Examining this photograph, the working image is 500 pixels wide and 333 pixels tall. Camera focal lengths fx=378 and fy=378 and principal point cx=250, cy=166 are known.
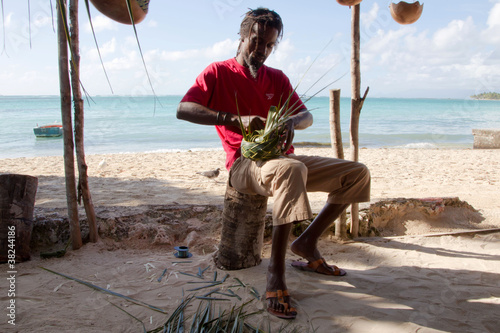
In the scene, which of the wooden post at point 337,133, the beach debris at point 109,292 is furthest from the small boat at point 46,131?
the wooden post at point 337,133

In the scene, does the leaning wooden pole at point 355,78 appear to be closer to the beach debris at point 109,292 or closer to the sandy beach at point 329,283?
the sandy beach at point 329,283

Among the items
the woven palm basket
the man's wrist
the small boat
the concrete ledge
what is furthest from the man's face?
the small boat

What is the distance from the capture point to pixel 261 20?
2.42m

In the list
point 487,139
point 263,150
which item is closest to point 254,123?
point 263,150

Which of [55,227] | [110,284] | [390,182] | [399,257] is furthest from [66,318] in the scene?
[390,182]

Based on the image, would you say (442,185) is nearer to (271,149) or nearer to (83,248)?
(271,149)

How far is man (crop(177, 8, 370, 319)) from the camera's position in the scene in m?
2.01

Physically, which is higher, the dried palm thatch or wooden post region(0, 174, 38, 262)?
the dried palm thatch

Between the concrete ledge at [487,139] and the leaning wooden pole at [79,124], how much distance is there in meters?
12.2

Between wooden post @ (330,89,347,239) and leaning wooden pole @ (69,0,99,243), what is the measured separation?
192 cm

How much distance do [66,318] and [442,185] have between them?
5.28 m

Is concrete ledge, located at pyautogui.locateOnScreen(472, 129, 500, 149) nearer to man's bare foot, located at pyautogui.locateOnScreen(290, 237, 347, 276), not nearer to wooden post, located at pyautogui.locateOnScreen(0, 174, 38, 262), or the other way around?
man's bare foot, located at pyautogui.locateOnScreen(290, 237, 347, 276)

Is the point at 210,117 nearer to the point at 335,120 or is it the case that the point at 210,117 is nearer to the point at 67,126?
the point at 67,126

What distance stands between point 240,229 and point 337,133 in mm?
1247
